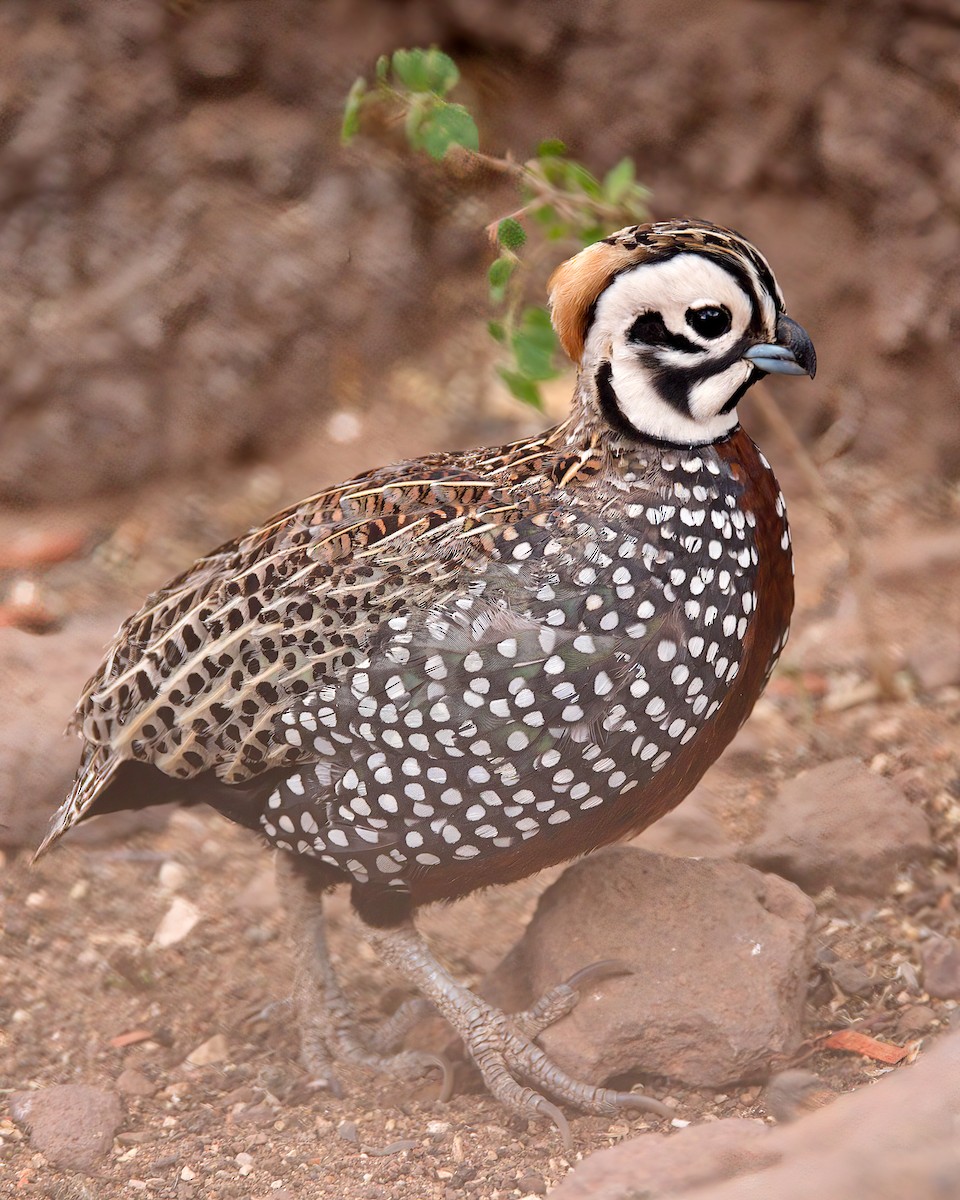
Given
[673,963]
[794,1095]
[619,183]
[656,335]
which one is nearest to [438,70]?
[619,183]

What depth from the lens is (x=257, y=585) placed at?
132 inches

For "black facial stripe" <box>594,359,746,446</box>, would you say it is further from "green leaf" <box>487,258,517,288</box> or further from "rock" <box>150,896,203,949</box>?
"rock" <box>150,896,203,949</box>

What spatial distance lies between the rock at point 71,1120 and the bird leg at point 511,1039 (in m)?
0.80

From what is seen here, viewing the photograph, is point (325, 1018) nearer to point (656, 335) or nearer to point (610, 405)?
point (610, 405)

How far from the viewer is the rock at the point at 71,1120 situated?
333 cm

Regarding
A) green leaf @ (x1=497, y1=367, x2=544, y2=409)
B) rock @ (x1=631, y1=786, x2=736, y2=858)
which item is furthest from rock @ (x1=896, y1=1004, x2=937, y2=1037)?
green leaf @ (x1=497, y1=367, x2=544, y2=409)

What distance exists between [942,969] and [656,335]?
6.11ft

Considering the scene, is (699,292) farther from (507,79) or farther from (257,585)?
(507,79)

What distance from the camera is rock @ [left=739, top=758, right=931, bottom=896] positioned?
13.2ft

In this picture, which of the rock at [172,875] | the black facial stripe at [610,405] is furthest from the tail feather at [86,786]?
the black facial stripe at [610,405]

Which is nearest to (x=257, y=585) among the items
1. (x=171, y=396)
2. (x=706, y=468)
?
(x=706, y=468)

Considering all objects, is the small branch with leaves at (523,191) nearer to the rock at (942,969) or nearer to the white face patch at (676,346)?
the white face patch at (676,346)

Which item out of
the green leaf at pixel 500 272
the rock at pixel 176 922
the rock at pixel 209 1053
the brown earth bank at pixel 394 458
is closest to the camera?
the brown earth bank at pixel 394 458

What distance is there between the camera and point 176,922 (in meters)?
4.32
